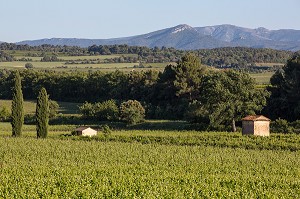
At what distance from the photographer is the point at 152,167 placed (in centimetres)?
3634

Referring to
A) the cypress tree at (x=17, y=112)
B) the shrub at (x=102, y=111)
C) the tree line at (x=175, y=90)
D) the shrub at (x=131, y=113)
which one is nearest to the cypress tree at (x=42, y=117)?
the cypress tree at (x=17, y=112)

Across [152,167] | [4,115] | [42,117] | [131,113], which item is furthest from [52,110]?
[152,167]

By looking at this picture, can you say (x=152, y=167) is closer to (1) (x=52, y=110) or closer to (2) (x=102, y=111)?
(2) (x=102, y=111)

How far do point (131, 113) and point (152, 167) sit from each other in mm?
38893

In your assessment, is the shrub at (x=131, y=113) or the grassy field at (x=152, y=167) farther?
the shrub at (x=131, y=113)

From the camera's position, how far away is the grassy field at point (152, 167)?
26.7 metres

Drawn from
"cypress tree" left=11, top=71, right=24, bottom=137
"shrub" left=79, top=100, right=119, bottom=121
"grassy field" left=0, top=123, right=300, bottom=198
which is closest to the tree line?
"shrub" left=79, top=100, right=119, bottom=121

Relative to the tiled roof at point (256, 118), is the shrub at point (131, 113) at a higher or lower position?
lower

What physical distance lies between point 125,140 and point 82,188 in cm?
2920

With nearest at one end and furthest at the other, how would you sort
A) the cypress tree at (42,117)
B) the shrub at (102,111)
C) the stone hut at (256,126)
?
the cypress tree at (42,117)
the stone hut at (256,126)
the shrub at (102,111)

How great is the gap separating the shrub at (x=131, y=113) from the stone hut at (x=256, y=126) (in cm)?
1952

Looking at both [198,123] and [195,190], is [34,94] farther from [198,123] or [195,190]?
[195,190]

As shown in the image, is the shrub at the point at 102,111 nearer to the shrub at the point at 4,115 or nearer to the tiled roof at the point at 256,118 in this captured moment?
the shrub at the point at 4,115

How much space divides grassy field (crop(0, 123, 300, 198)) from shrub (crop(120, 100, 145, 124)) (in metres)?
17.2
